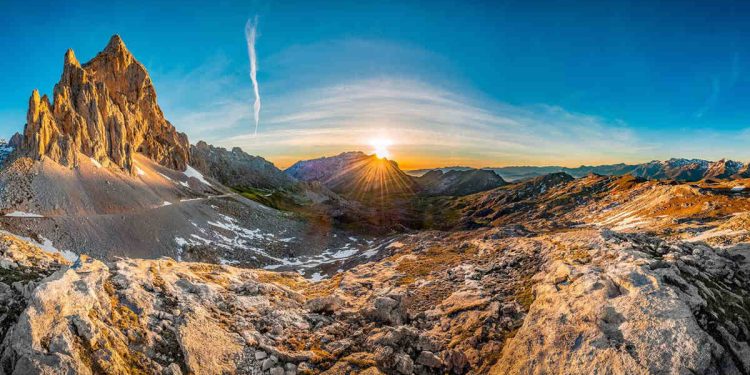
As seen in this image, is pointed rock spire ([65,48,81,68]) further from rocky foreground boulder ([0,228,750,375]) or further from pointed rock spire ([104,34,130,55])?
rocky foreground boulder ([0,228,750,375])

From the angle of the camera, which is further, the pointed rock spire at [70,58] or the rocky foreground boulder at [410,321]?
the pointed rock spire at [70,58]

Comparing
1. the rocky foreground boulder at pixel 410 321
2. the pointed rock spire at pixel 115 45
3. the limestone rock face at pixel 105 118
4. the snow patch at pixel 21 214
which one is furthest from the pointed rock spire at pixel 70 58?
the rocky foreground boulder at pixel 410 321

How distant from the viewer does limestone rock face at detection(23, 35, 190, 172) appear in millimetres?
71500

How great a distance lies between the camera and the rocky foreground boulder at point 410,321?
402 inches

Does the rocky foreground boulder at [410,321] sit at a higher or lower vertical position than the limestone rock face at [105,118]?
lower

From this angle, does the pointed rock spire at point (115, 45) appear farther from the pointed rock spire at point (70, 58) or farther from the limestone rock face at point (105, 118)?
the pointed rock spire at point (70, 58)

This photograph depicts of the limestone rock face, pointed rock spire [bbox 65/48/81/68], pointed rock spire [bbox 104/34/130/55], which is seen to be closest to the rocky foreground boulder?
the limestone rock face

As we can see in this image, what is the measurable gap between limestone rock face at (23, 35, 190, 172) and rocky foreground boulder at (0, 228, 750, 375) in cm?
7732

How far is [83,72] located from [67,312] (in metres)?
119

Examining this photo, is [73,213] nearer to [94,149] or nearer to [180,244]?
[180,244]

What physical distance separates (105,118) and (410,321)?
116 metres

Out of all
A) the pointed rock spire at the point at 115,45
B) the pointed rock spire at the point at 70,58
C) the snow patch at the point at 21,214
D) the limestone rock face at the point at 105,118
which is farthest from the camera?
the pointed rock spire at the point at 115,45

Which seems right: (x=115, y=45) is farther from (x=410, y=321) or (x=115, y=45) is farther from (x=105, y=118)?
(x=410, y=321)

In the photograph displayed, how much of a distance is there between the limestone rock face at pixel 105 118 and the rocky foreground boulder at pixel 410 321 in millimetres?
77325
